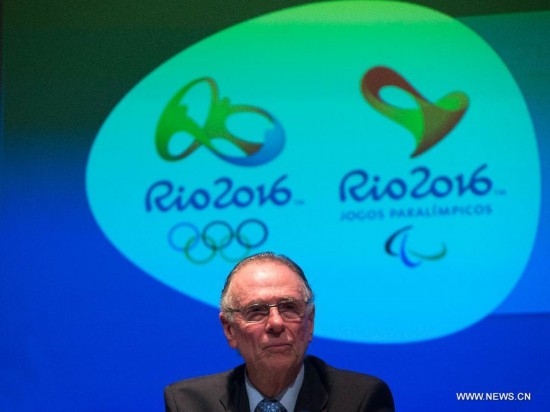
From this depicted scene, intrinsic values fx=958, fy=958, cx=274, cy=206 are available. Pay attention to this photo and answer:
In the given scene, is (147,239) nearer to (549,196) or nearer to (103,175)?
(103,175)

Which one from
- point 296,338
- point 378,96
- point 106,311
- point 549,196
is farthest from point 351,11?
point 296,338

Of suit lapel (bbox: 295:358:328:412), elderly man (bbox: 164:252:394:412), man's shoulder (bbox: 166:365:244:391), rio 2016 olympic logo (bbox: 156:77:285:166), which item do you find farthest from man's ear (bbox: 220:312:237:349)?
rio 2016 olympic logo (bbox: 156:77:285:166)

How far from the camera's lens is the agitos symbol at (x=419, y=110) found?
3883mm

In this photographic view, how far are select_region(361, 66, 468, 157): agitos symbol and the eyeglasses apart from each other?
4.93 ft

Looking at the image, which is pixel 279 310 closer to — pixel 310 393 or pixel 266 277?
pixel 266 277

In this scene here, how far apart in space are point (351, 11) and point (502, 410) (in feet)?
5.68

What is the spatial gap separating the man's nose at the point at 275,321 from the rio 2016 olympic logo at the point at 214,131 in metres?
1.54

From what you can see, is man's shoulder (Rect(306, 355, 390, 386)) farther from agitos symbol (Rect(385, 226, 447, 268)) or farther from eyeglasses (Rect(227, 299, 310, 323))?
agitos symbol (Rect(385, 226, 447, 268))

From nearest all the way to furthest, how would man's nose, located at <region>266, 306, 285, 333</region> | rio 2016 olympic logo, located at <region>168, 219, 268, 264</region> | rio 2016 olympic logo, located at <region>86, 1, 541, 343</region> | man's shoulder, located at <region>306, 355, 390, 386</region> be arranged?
man's nose, located at <region>266, 306, 285, 333</region>
man's shoulder, located at <region>306, 355, 390, 386</region>
rio 2016 olympic logo, located at <region>86, 1, 541, 343</region>
rio 2016 olympic logo, located at <region>168, 219, 268, 264</region>

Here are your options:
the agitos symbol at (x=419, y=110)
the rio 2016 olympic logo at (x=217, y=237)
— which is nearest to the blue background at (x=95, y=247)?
the rio 2016 olympic logo at (x=217, y=237)

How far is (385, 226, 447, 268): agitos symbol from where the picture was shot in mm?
3848

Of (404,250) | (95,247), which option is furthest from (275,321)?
(95,247)

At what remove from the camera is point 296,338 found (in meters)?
2.56

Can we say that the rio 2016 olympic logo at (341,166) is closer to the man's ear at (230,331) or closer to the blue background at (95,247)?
the blue background at (95,247)
